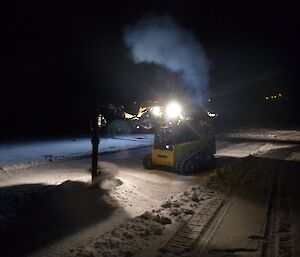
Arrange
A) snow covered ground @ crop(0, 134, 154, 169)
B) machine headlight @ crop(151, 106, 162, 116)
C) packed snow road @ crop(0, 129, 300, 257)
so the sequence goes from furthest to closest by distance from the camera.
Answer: machine headlight @ crop(151, 106, 162, 116) → snow covered ground @ crop(0, 134, 154, 169) → packed snow road @ crop(0, 129, 300, 257)

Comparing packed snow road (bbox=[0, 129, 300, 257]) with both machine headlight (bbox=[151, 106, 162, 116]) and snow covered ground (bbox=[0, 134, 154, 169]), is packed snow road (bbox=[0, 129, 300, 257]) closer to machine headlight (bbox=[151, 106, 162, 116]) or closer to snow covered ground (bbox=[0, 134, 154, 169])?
snow covered ground (bbox=[0, 134, 154, 169])

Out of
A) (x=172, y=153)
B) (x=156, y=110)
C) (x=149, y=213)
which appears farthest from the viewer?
(x=156, y=110)

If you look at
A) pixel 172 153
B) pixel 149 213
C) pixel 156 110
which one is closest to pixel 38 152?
pixel 172 153

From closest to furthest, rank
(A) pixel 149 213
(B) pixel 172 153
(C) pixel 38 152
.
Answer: (A) pixel 149 213 → (B) pixel 172 153 → (C) pixel 38 152

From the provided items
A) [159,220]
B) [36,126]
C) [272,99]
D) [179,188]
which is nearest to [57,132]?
[36,126]

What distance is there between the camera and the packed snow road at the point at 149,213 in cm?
646

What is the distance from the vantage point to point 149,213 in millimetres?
8141

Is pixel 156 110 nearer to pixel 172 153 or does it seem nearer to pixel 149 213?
pixel 172 153

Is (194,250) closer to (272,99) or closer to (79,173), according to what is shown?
(79,173)

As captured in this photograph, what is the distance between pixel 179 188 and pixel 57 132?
Result: 20.5m

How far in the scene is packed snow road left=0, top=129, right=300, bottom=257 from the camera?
21.2 feet

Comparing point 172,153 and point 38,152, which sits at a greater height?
point 172,153

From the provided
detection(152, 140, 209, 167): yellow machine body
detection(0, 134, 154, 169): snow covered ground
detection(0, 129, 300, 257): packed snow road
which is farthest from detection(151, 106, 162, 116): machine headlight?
detection(0, 129, 300, 257): packed snow road

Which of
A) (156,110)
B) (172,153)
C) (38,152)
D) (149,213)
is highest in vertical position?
(156,110)
